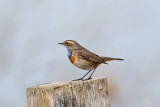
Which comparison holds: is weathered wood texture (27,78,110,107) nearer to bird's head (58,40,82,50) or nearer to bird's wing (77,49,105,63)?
bird's wing (77,49,105,63)

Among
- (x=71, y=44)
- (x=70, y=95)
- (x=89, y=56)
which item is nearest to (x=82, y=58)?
(x=89, y=56)

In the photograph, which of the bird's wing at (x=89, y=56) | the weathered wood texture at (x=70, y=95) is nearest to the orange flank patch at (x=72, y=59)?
the bird's wing at (x=89, y=56)

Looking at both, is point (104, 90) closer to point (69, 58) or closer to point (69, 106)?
point (69, 106)

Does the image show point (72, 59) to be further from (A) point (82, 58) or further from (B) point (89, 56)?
(B) point (89, 56)

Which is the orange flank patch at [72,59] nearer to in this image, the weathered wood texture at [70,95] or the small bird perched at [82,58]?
the small bird perched at [82,58]

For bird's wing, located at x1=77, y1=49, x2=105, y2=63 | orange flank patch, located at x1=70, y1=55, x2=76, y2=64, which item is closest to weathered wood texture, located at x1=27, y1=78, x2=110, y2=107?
bird's wing, located at x1=77, y1=49, x2=105, y2=63

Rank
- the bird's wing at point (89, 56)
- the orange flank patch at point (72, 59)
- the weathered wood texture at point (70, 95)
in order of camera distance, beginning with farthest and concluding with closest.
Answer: the orange flank patch at point (72, 59) → the bird's wing at point (89, 56) → the weathered wood texture at point (70, 95)
